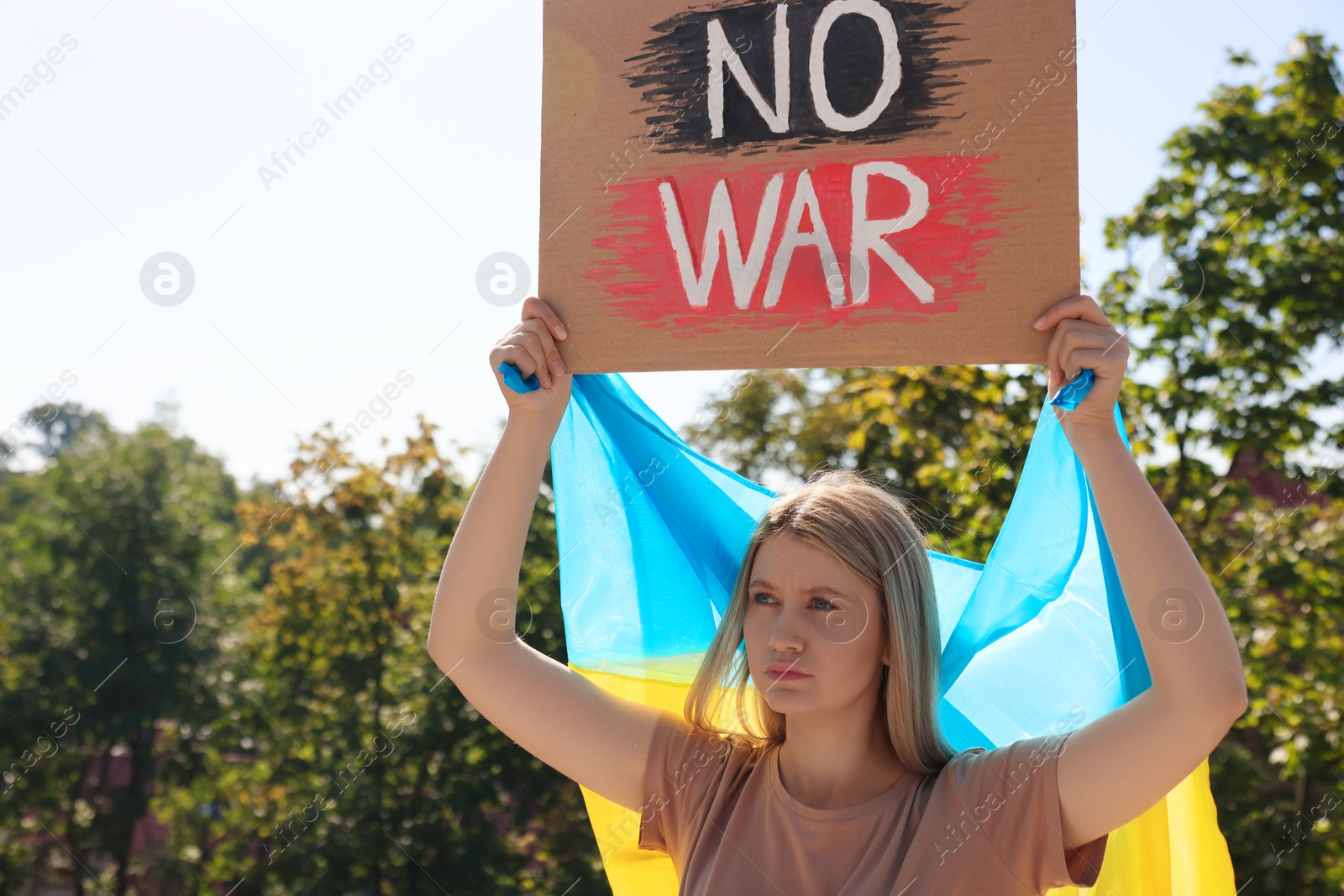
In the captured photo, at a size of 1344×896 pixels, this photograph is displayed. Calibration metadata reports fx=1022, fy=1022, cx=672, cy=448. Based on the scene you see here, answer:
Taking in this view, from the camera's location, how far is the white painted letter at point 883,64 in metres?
1.83

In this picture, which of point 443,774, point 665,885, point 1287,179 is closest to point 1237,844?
point 1287,179

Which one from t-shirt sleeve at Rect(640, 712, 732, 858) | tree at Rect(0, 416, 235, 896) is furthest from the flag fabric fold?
tree at Rect(0, 416, 235, 896)

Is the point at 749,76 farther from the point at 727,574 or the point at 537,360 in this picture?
the point at 727,574

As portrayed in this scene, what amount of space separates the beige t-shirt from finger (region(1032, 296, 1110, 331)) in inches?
26.0

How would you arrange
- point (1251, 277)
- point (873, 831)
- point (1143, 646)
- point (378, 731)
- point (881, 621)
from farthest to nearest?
point (378, 731)
point (1251, 277)
point (881, 621)
point (873, 831)
point (1143, 646)

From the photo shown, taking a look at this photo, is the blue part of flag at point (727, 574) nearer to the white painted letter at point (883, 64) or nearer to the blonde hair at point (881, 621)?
the blonde hair at point (881, 621)

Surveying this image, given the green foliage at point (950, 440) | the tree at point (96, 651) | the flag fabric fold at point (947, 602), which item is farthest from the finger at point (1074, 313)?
the tree at point (96, 651)

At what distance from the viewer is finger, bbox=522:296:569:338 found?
188cm

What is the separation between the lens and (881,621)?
5.78 ft

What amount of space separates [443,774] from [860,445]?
297 centimetres

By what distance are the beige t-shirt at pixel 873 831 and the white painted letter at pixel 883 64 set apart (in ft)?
3.64

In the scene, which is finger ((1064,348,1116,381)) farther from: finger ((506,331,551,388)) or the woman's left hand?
finger ((506,331,551,388))

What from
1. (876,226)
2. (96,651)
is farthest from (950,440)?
(96,651)

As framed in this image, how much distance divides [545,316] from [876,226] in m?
0.62
